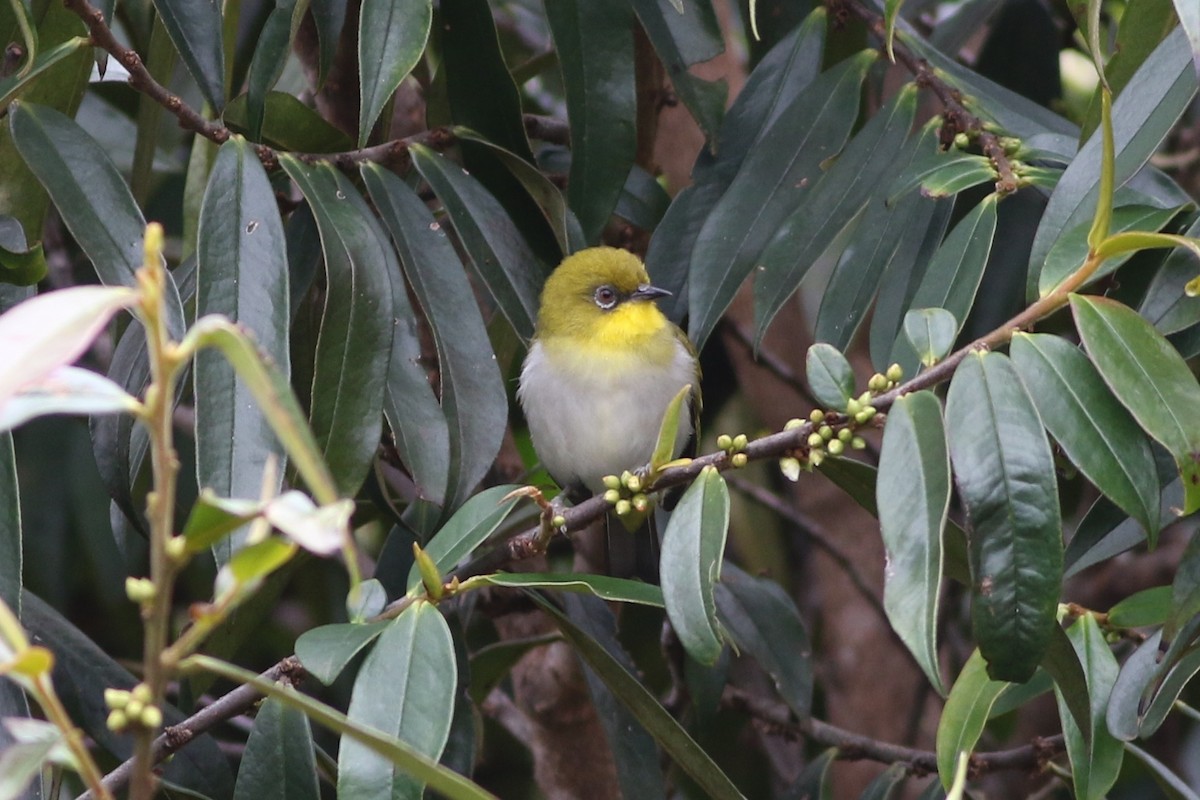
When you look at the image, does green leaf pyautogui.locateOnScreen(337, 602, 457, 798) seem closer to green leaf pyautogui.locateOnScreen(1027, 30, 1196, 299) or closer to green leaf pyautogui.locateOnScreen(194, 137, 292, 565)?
green leaf pyautogui.locateOnScreen(194, 137, 292, 565)

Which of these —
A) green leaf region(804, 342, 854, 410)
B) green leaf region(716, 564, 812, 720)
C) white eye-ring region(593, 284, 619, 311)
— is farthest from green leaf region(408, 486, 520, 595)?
white eye-ring region(593, 284, 619, 311)

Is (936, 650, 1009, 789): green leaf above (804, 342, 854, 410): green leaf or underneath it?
underneath

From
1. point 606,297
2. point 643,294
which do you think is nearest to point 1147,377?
point 643,294

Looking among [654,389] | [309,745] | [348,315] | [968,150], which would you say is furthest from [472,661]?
[968,150]

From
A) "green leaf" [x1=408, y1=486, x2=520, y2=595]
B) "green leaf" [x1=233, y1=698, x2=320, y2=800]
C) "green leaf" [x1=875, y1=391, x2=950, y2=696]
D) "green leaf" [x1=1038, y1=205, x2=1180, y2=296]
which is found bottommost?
"green leaf" [x1=233, y1=698, x2=320, y2=800]

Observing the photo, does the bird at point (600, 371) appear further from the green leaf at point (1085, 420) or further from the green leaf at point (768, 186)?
the green leaf at point (1085, 420)

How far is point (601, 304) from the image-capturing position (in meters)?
4.15

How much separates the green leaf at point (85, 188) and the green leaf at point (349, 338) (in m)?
0.31

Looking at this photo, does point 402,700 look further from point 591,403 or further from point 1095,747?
point 591,403

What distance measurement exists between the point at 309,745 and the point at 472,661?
129 centimetres

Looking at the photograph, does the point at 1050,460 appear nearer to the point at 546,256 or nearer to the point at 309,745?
the point at 309,745

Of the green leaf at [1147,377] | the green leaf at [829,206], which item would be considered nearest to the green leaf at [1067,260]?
the green leaf at [1147,377]

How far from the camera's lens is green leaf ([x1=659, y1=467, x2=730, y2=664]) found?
185cm

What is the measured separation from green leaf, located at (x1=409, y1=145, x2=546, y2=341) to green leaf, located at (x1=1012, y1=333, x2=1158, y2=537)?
1195 millimetres
